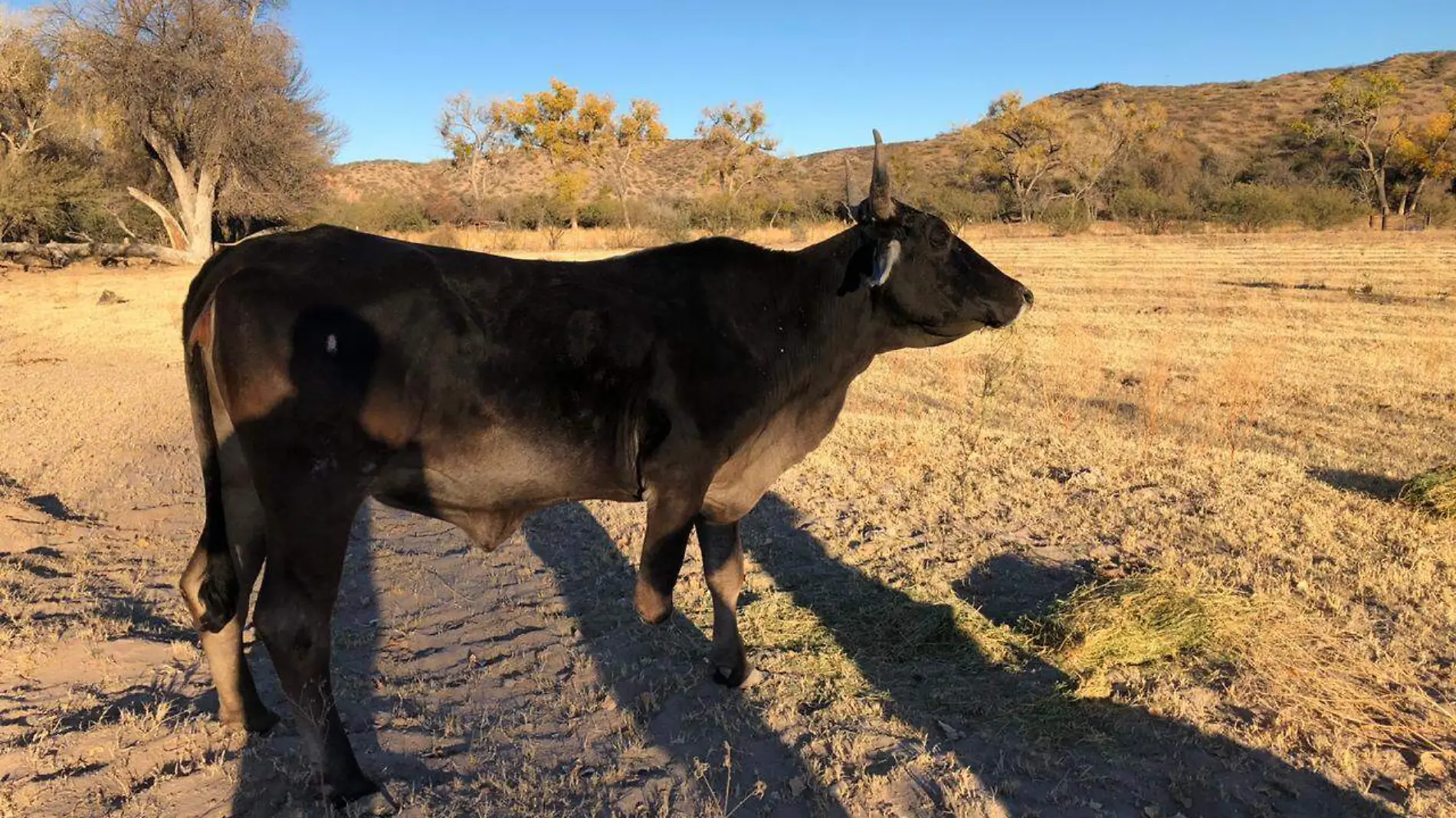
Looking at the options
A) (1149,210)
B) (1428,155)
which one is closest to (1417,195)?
(1428,155)

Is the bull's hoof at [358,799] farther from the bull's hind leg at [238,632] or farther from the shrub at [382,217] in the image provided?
the shrub at [382,217]

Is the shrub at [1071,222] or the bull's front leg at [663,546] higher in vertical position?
the bull's front leg at [663,546]

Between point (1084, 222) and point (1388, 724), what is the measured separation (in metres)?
40.0

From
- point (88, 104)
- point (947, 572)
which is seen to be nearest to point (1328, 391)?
point (947, 572)

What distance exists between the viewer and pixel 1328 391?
10.5 meters

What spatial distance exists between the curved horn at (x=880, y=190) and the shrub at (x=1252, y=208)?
38292 mm

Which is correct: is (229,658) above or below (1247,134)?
below

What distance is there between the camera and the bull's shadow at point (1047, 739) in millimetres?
3492

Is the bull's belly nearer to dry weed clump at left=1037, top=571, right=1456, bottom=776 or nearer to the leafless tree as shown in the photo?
dry weed clump at left=1037, top=571, right=1456, bottom=776

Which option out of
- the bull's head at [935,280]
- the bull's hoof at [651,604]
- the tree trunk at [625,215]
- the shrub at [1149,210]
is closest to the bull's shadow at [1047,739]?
the bull's hoof at [651,604]

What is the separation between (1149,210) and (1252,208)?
6.32 m

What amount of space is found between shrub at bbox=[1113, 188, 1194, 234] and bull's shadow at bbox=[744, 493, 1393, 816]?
37722 millimetres

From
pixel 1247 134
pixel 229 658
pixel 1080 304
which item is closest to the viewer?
pixel 229 658

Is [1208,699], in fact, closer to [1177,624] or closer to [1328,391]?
[1177,624]
